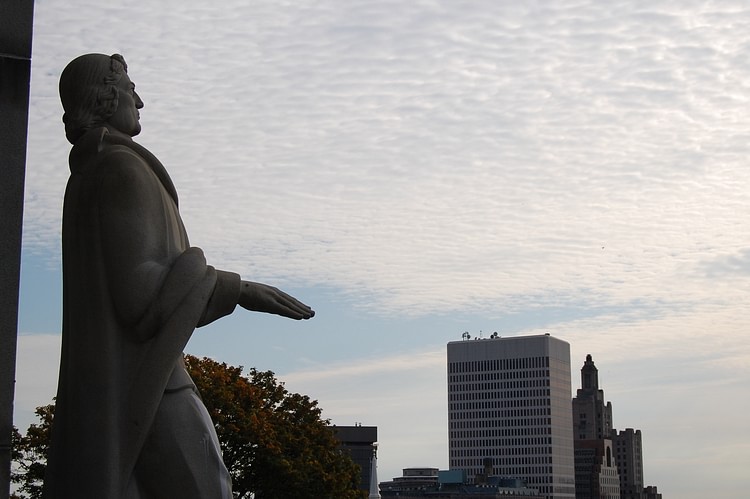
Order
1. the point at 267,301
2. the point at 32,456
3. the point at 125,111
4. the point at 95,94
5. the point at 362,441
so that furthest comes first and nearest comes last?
1. the point at 362,441
2. the point at 32,456
3. the point at 125,111
4. the point at 95,94
5. the point at 267,301

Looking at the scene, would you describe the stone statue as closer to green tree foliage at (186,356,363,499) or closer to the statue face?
the statue face

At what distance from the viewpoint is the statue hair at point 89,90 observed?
297 inches

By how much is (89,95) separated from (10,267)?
3.80 ft

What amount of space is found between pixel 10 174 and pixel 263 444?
103 feet

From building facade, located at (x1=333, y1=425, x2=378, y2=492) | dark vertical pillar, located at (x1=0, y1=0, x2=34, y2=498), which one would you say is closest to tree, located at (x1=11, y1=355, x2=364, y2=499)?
dark vertical pillar, located at (x1=0, y1=0, x2=34, y2=498)

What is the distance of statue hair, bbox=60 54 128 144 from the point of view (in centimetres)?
754

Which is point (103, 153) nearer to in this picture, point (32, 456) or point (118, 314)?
point (118, 314)

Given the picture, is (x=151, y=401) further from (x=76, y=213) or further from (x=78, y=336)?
(x=76, y=213)

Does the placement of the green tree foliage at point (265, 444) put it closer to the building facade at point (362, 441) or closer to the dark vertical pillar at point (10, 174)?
the dark vertical pillar at point (10, 174)

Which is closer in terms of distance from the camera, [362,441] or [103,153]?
[103,153]

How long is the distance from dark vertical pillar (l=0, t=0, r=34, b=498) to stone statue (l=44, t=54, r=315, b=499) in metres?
0.37

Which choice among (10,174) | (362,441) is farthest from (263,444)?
(362,441)

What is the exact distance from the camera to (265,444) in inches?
1501

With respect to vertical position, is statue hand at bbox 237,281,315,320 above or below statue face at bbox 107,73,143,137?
below
